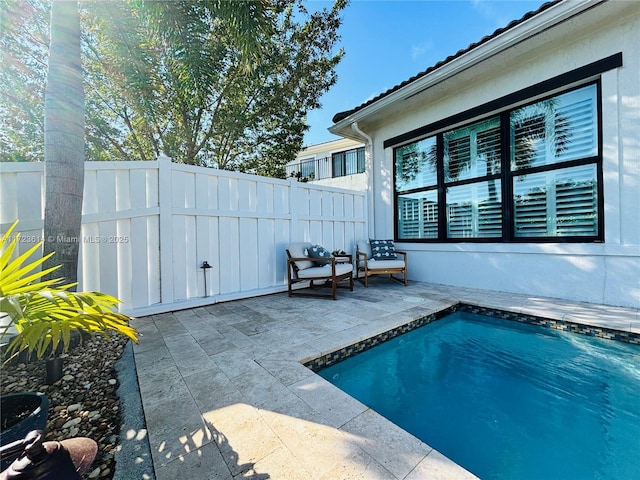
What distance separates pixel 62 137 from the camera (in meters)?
2.35

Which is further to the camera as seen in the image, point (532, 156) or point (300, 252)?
point (300, 252)

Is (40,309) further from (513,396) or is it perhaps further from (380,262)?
(380,262)

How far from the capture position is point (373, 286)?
5273mm

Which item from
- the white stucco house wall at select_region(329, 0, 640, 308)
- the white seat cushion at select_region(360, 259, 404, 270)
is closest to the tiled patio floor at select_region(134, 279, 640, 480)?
the white stucco house wall at select_region(329, 0, 640, 308)

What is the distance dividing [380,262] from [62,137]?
4.72 m

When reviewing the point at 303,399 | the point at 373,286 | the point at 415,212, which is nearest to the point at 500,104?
the point at 415,212

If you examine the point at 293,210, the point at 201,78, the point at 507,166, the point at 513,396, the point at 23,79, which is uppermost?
the point at 23,79

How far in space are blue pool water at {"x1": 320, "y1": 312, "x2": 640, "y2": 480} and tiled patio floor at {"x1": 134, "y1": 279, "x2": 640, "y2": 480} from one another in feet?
1.11

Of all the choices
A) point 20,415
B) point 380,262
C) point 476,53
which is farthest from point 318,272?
point 476,53

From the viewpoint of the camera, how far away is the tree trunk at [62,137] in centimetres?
233

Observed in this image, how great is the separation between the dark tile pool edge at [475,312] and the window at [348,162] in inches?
256

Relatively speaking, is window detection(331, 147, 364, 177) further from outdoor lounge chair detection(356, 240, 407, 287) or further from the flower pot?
the flower pot

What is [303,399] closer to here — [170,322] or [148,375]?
[148,375]

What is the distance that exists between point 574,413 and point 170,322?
3.80 m
